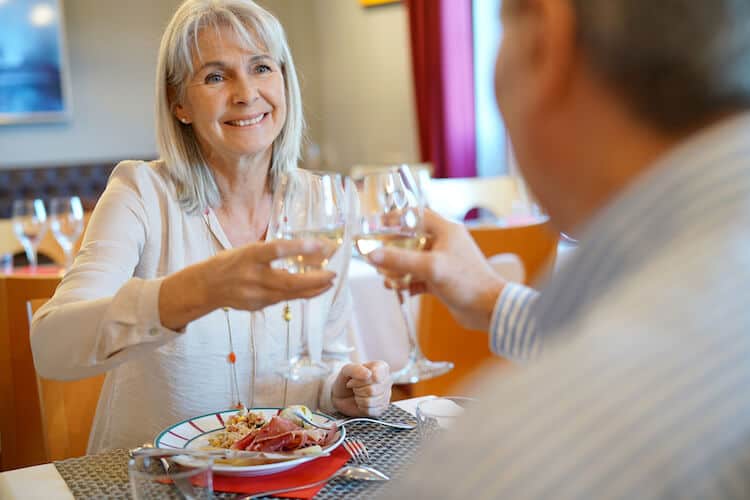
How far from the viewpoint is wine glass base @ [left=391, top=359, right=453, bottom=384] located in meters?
1.18

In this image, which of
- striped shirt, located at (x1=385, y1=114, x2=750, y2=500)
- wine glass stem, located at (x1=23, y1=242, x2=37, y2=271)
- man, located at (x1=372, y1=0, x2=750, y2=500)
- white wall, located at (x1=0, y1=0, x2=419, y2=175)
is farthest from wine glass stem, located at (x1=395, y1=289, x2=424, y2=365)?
white wall, located at (x1=0, y1=0, x2=419, y2=175)

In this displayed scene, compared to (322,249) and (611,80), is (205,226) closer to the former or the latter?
(322,249)

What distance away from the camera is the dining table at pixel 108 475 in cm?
110

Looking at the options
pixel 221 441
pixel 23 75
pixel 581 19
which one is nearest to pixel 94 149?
pixel 23 75

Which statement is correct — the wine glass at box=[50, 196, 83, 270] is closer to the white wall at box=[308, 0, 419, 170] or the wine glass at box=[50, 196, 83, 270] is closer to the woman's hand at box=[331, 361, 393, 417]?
the woman's hand at box=[331, 361, 393, 417]

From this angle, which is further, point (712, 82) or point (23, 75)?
point (23, 75)

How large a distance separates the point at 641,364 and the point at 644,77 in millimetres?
205

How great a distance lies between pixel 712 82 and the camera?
0.56 meters

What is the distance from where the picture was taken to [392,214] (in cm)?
102

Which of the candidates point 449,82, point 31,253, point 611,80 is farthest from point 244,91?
point 449,82

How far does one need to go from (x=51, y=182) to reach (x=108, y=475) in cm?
570

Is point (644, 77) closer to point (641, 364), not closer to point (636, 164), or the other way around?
point (636, 164)

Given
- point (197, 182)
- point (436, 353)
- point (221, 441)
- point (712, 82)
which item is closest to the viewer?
point (712, 82)

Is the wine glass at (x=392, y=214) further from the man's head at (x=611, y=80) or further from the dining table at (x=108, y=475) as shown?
the man's head at (x=611, y=80)
